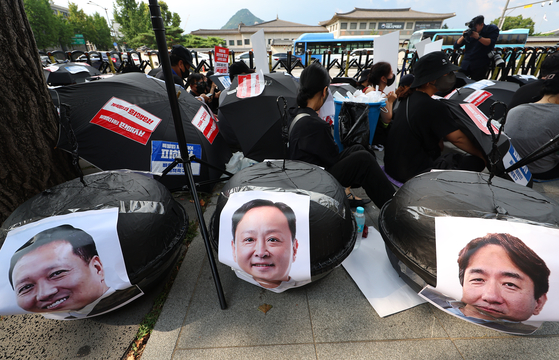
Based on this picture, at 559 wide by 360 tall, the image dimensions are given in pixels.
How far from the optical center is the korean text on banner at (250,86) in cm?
358

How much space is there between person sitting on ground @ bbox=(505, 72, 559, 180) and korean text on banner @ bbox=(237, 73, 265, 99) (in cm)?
325

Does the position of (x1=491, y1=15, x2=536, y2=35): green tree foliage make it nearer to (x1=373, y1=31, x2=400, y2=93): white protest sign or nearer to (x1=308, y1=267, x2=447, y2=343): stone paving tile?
(x1=373, y1=31, x2=400, y2=93): white protest sign

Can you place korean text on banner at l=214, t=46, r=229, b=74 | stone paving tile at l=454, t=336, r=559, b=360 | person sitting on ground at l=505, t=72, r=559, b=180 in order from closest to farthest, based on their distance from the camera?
stone paving tile at l=454, t=336, r=559, b=360 < person sitting on ground at l=505, t=72, r=559, b=180 < korean text on banner at l=214, t=46, r=229, b=74

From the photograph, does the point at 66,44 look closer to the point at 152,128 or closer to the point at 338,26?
the point at 338,26

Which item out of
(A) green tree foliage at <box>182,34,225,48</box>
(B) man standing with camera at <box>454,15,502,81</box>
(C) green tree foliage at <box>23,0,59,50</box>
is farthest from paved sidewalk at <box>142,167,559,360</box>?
(A) green tree foliage at <box>182,34,225,48</box>

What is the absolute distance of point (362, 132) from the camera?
9.54 ft

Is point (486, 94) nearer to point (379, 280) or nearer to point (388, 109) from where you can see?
point (388, 109)

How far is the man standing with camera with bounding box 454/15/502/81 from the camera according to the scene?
592cm

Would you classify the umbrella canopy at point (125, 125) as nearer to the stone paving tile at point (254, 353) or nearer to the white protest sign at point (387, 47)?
the stone paving tile at point (254, 353)

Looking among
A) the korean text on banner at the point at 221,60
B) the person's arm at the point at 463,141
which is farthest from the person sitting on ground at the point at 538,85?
the korean text on banner at the point at 221,60

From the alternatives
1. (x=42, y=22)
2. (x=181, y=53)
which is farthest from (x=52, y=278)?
(x=42, y=22)

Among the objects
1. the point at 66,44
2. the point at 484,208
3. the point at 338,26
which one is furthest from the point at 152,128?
the point at 66,44

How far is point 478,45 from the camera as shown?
6207 mm

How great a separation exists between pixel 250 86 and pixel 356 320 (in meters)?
3.23
